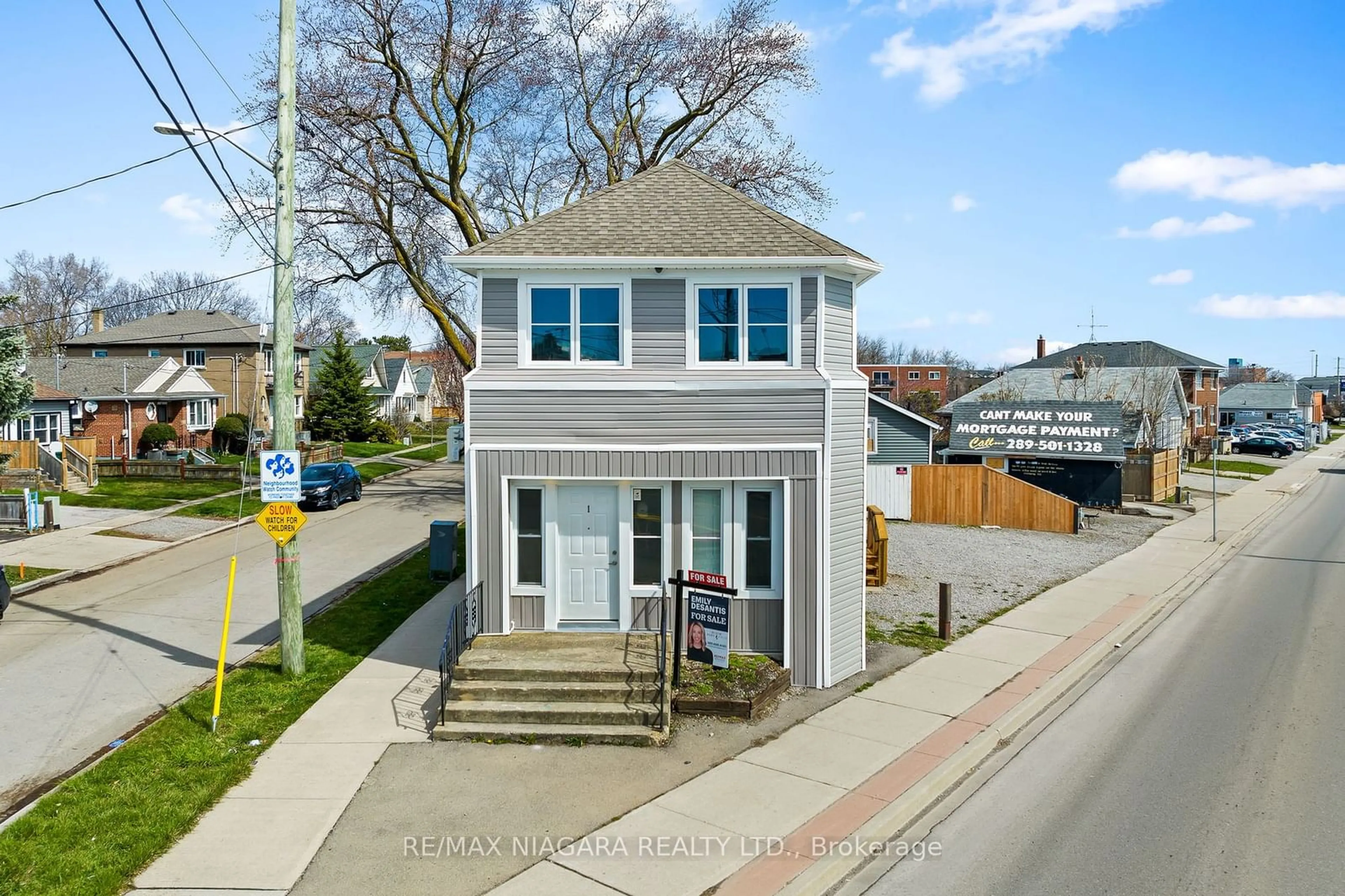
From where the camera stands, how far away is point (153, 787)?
917 cm

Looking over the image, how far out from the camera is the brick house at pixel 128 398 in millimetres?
39906

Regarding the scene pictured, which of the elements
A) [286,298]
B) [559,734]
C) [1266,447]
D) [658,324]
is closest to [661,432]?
[658,324]

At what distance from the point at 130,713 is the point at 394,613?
5.66m

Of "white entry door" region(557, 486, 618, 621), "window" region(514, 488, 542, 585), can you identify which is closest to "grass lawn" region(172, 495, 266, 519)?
"window" region(514, 488, 542, 585)

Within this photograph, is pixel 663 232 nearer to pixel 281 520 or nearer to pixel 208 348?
pixel 281 520

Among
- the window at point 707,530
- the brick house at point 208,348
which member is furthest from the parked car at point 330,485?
the window at point 707,530

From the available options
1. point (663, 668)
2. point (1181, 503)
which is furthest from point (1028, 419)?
point (663, 668)

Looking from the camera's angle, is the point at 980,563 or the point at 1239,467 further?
the point at 1239,467

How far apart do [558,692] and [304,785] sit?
2995mm

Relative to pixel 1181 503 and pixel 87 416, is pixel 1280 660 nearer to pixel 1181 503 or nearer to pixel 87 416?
pixel 1181 503

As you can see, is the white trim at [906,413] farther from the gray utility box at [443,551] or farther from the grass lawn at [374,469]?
the grass lawn at [374,469]

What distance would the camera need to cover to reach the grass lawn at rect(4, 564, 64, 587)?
1891 cm

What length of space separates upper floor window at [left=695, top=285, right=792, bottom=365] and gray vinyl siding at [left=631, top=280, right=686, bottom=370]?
0.80ft

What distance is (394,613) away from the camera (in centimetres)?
1694
